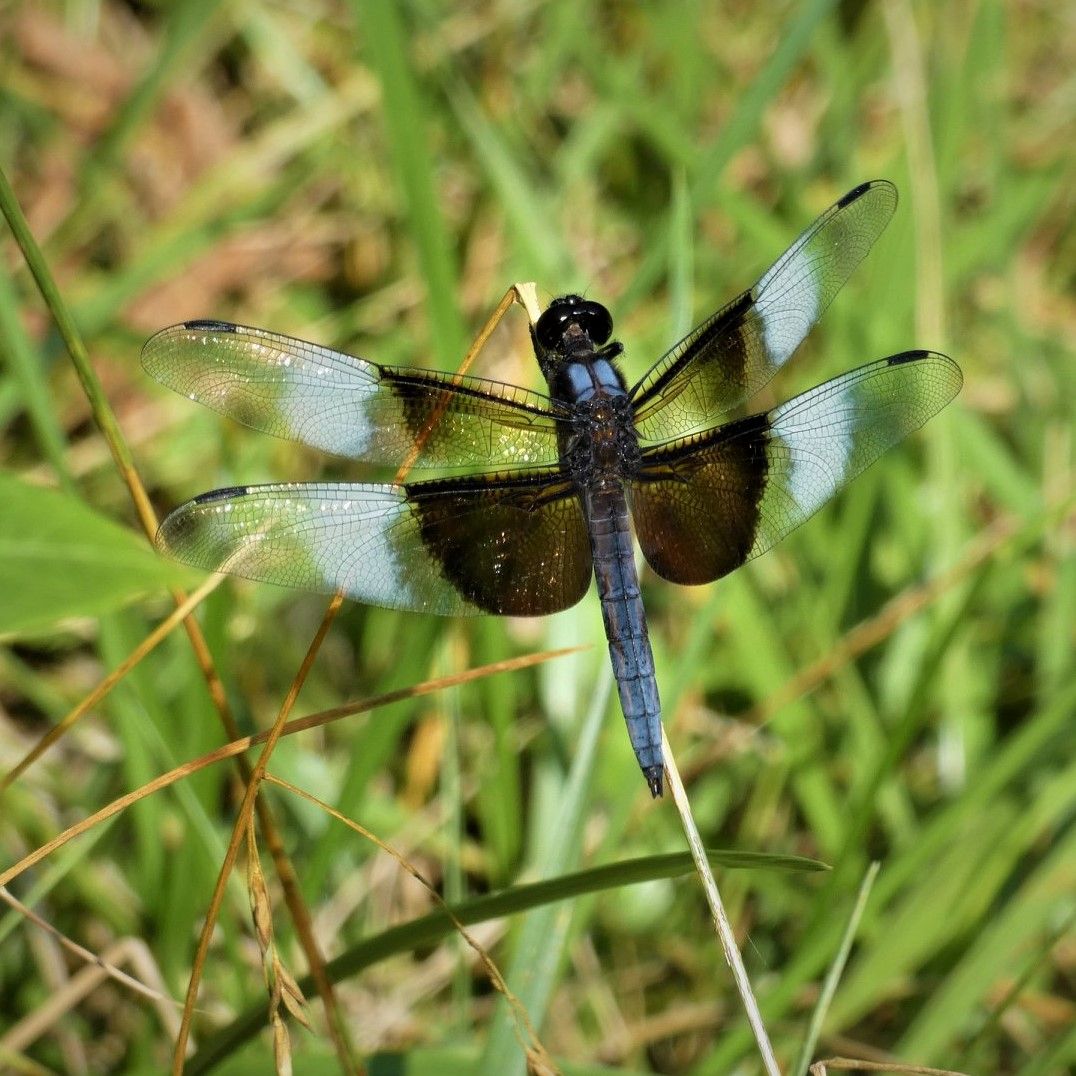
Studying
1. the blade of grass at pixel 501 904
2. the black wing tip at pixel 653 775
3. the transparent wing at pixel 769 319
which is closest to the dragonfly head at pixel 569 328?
the transparent wing at pixel 769 319

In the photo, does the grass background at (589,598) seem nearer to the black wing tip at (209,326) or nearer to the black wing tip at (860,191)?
A: the black wing tip at (860,191)

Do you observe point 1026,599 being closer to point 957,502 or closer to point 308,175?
point 957,502

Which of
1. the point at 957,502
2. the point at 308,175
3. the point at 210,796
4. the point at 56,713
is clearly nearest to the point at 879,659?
the point at 957,502

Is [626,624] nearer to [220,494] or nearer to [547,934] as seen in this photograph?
[547,934]

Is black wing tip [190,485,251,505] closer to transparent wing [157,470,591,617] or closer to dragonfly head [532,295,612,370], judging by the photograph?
transparent wing [157,470,591,617]

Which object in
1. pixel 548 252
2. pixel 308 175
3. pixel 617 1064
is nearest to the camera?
pixel 617 1064

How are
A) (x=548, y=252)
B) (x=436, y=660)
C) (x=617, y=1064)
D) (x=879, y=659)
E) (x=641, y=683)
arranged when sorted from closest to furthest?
(x=641, y=683), (x=617, y=1064), (x=436, y=660), (x=879, y=659), (x=548, y=252)
